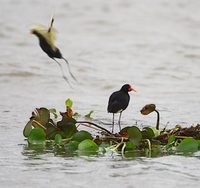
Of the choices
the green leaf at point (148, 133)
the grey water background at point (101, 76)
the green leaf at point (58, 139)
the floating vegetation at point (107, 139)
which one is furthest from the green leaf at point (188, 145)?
the green leaf at point (58, 139)

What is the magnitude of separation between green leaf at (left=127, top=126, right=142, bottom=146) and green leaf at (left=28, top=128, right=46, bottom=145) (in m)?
0.75

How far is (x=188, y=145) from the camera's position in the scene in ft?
20.8

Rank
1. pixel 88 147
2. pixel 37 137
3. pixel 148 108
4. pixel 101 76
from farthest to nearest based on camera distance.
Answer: pixel 101 76
pixel 148 108
pixel 37 137
pixel 88 147

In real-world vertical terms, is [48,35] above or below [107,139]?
above

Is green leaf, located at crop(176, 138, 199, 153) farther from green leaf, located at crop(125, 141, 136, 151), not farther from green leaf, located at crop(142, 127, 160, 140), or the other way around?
green leaf, located at crop(125, 141, 136, 151)

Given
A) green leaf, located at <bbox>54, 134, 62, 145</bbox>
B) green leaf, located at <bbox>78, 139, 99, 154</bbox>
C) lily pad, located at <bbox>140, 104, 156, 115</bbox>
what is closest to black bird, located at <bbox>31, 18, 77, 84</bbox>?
green leaf, located at <bbox>78, 139, 99, 154</bbox>

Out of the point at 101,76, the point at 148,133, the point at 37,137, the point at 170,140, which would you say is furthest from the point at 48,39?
the point at 101,76

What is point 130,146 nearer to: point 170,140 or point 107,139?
point 107,139

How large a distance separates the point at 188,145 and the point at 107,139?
2.22ft

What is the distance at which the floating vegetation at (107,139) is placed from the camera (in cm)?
631

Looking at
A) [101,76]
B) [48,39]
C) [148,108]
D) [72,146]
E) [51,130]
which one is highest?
[101,76]

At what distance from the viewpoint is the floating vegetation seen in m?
6.31

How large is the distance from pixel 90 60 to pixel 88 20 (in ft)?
13.2

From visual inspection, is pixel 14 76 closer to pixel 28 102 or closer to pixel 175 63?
pixel 28 102
